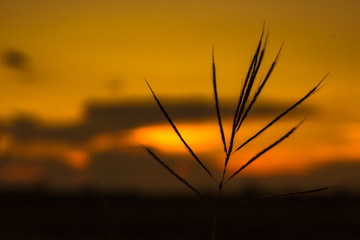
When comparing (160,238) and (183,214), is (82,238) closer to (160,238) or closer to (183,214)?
(160,238)

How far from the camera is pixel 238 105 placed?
A: 2.11 meters

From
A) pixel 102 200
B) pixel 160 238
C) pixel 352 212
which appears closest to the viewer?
pixel 102 200

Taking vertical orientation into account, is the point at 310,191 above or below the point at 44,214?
below

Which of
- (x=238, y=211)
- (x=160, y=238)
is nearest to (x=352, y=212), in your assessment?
(x=238, y=211)

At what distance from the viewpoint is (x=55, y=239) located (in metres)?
15.7

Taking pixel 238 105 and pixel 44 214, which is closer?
pixel 238 105

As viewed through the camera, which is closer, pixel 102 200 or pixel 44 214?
pixel 102 200

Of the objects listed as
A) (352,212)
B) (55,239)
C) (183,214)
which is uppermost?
(352,212)

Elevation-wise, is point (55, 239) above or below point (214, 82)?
above

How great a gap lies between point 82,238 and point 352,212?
14465 millimetres

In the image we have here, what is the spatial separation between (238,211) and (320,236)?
8233 mm

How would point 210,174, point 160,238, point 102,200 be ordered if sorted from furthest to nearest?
point 160,238 < point 102,200 < point 210,174

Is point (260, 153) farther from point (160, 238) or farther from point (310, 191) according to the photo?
point (160, 238)

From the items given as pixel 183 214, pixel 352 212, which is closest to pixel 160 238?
pixel 183 214
